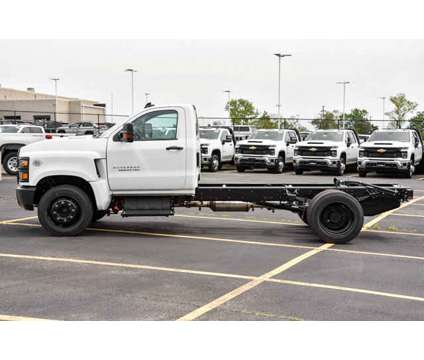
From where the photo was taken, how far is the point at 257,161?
87.4ft

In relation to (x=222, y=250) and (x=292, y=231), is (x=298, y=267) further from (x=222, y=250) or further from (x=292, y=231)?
(x=292, y=231)

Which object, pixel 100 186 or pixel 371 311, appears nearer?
pixel 371 311

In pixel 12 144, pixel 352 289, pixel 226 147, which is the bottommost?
pixel 352 289

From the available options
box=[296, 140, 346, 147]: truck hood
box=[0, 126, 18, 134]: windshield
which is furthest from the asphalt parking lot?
→ box=[296, 140, 346, 147]: truck hood

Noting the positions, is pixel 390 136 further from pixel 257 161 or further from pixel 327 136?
pixel 257 161

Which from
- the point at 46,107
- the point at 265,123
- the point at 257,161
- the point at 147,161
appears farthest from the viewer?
the point at 46,107

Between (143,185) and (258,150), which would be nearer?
(143,185)

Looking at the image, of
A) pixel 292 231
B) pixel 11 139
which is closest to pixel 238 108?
pixel 11 139

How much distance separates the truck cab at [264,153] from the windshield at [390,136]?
389cm

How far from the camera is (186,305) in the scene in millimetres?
6129

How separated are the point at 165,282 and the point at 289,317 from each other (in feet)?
5.96

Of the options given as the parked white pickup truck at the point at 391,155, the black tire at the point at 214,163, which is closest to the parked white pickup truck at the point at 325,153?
the parked white pickup truck at the point at 391,155

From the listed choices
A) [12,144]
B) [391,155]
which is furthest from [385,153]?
[12,144]

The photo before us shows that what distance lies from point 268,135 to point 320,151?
3187 mm
